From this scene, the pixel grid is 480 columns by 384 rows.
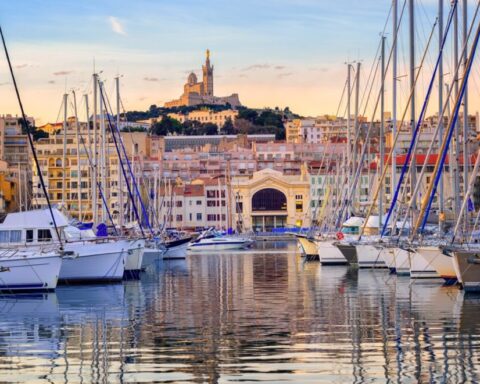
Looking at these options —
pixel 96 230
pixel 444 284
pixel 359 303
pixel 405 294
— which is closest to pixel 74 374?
pixel 359 303

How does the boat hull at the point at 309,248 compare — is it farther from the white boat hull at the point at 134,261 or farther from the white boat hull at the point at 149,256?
the white boat hull at the point at 134,261

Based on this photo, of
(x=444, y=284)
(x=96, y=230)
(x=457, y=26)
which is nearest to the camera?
(x=444, y=284)

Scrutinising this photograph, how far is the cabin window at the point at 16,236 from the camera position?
43531 mm

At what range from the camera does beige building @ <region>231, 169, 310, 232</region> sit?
175500 millimetres

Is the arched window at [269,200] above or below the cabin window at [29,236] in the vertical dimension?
below

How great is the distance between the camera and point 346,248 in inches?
2394

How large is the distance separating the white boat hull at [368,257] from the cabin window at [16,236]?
1764 centimetres

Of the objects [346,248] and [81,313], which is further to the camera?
[346,248]

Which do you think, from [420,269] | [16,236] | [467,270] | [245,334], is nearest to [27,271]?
[16,236]

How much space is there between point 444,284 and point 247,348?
1929 cm

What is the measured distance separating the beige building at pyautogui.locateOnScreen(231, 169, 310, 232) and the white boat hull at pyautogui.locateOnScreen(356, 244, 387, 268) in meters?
119

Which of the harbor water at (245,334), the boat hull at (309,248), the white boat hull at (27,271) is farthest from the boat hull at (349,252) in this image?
the white boat hull at (27,271)

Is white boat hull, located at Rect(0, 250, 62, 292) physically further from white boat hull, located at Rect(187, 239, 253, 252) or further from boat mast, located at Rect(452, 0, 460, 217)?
white boat hull, located at Rect(187, 239, 253, 252)

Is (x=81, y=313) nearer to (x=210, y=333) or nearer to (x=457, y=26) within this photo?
(x=210, y=333)
